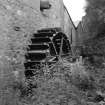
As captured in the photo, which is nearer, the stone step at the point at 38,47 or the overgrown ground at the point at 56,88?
the overgrown ground at the point at 56,88

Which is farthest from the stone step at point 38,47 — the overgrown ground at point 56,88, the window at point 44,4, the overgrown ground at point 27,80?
the window at point 44,4

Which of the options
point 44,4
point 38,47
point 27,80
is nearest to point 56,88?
point 27,80

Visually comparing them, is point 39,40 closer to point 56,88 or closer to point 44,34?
point 44,34

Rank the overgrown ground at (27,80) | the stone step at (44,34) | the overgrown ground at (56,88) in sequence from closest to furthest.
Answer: the overgrown ground at (56,88), the overgrown ground at (27,80), the stone step at (44,34)

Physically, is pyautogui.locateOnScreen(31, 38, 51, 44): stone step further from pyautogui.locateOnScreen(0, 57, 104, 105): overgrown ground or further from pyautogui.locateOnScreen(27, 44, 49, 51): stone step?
pyautogui.locateOnScreen(0, 57, 104, 105): overgrown ground

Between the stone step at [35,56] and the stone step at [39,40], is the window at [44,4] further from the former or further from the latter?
the stone step at [35,56]

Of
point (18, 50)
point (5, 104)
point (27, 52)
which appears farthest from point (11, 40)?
point (5, 104)

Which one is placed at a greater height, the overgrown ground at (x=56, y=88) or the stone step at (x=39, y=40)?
the stone step at (x=39, y=40)

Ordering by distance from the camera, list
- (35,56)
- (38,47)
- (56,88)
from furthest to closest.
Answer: (38,47) < (35,56) < (56,88)

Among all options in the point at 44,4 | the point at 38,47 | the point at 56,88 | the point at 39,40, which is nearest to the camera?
the point at 56,88

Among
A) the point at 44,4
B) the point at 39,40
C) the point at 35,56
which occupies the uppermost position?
the point at 44,4

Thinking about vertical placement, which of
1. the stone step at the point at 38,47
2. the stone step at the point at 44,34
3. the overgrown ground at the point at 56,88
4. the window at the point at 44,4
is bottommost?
the overgrown ground at the point at 56,88

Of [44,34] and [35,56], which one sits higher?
[44,34]

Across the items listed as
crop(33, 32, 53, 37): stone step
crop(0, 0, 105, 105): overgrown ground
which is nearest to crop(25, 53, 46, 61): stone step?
crop(0, 0, 105, 105): overgrown ground
